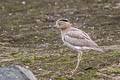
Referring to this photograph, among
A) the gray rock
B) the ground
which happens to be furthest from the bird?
the gray rock

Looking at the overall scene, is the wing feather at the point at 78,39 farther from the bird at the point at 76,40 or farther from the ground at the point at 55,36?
the ground at the point at 55,36

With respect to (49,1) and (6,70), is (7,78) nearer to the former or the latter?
(6,70)

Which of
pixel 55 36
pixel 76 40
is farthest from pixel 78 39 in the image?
pixel 55 36

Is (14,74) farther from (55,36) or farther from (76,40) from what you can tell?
(55,36)

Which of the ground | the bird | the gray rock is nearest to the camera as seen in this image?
the gray rock

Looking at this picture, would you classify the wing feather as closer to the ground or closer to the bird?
the bird

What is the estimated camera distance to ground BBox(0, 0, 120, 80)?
10.5 meters

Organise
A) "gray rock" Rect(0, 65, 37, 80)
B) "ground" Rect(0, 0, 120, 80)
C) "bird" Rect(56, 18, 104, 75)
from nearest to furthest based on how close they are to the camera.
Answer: "gray rock" Rect(0, 65, 37, 80) → "bird" Rect(56, 18, 104, 75) → "ground" Rect(0, 0, 120, 80)

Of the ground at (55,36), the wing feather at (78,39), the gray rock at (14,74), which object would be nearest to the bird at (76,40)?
the wing feather at (78,39)

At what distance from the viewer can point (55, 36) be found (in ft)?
47.9

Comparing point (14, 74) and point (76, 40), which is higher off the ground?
point (76, 40)

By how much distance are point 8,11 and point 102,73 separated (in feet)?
31.9

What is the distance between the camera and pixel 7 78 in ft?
28.2

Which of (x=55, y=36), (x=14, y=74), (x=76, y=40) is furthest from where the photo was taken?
(x=55, y=36)
